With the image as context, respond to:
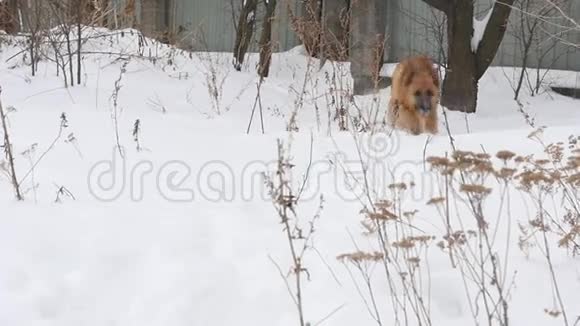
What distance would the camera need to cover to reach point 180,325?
2.84m

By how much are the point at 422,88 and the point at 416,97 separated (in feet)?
0.39

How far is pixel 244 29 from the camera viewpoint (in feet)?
33.7

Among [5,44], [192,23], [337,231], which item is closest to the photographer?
[337,231]

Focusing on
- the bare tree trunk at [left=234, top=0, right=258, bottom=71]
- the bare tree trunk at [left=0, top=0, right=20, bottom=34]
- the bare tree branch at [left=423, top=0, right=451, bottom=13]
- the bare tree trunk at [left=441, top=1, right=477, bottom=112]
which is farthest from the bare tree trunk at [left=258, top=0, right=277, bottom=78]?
the bare tree trunk at [left=0, top=0, right=20, bottom=34]

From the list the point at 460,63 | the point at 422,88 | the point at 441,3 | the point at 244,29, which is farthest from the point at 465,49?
the point at 244,29

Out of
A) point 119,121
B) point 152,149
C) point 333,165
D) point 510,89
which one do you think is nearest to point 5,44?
point 119,121

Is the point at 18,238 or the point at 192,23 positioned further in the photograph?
the point at 192,23

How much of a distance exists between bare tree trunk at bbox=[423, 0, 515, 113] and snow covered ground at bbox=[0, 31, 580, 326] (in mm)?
2844

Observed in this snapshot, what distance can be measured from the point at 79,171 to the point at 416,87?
357cm

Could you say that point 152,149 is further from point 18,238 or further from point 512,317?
point 512,317

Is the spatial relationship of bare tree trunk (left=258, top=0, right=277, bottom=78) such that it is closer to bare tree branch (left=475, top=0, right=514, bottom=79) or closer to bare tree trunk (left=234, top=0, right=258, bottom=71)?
bare tree trunk (left=234, top=0, right=258, bottom=71)

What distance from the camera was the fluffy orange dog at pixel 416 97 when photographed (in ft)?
22.1

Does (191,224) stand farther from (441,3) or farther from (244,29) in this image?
(244,29)

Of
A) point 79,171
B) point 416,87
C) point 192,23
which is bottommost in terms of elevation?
point 79,171
